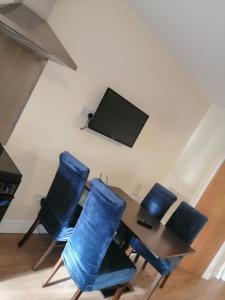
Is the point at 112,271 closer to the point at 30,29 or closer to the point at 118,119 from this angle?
the point at 118,119

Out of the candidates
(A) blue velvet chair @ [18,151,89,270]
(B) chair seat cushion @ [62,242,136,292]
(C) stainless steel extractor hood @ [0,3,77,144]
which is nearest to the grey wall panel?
(C) stainless steel extractor hood @ [0,3,77,144]

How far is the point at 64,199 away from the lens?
2389 millimetres

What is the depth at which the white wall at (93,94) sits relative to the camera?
2553mm

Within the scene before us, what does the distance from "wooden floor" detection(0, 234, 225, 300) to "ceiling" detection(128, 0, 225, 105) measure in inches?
102

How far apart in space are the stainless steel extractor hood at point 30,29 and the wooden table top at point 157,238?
1.57 metres

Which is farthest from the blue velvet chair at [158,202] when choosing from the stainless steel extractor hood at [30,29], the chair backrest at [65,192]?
the stainless steel extractor hood at [30,29]

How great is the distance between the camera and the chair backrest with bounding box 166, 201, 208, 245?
297cm

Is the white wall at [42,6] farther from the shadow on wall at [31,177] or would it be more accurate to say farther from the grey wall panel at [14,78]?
the shadow on wall at [31,177]

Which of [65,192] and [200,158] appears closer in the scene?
[65,192]

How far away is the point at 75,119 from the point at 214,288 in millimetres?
3198

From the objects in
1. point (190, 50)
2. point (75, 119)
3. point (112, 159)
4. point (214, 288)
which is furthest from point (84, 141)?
point (214, 288)

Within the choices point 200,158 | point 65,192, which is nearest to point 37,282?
point 65,192

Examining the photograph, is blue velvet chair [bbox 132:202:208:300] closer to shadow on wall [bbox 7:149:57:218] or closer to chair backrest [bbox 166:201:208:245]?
chair backrest [bbox 166:201:208:245]

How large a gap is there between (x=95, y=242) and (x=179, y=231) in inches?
57.5
